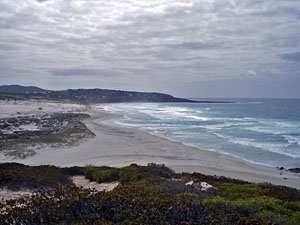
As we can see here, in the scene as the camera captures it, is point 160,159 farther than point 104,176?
Yes

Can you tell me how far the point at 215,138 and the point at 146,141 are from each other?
7198mm

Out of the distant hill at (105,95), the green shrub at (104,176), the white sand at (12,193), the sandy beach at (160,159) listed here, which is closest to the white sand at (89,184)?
the green shrub at (104,176)

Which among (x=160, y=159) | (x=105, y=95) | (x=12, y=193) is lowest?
(x=160, y=159)

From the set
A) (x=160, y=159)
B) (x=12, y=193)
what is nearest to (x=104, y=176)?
(x=12, y=193)

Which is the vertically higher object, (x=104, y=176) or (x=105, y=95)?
(x=105, y=95)

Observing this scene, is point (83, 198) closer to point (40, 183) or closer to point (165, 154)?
point (40, 183)

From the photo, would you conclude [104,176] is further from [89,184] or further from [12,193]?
[12,193]

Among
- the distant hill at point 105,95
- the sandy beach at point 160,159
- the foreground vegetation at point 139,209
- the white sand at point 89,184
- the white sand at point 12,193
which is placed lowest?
the sandy beach at point 160,159

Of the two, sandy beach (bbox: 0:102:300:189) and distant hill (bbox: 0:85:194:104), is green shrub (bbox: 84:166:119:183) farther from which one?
distant hill (bbox: 0:85:194:104)

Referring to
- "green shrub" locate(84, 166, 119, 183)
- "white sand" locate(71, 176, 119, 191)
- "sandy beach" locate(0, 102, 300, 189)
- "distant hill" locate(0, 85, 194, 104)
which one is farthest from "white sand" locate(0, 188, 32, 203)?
"distant hill" locate(0, 85, 194, 104)

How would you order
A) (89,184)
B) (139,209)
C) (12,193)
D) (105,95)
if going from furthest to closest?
(105,95) < (89,184) < (12,193) < (139,209)

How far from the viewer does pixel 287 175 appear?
19.1 meters

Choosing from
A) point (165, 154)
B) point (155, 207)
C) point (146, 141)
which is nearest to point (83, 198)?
point (155, 207)

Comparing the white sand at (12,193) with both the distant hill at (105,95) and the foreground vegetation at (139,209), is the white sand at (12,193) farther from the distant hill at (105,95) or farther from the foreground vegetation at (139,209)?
the distant hill at (105,95)
